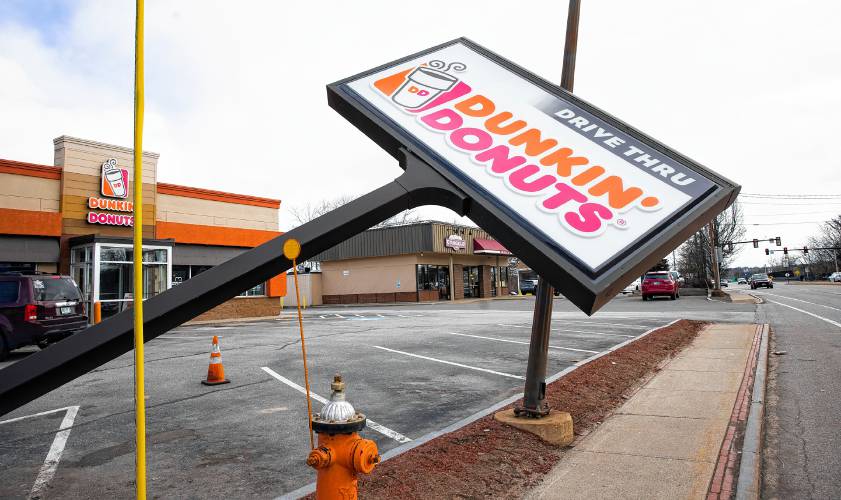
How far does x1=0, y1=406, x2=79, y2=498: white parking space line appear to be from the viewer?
13.5 feet

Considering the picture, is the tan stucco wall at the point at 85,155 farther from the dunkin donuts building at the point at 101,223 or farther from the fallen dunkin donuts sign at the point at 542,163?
the fallen dunkin donuts sign at the point at 542,163

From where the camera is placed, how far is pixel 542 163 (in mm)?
3975

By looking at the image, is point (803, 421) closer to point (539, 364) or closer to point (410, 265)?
point (539, 364)

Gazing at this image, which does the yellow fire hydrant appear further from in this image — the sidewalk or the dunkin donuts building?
the dunkin donuts building

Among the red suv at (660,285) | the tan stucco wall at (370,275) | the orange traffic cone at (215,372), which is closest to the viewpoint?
the orange traffic cone at (215,372)

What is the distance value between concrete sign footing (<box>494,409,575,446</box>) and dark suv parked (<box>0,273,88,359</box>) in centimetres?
1043

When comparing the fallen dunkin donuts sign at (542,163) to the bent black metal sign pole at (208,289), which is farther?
the fallen dunkin donuts sign at (542,163)

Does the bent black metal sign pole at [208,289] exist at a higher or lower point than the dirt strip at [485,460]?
higher

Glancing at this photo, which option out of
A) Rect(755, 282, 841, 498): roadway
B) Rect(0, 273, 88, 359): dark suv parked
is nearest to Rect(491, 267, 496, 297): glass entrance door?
Rect(755, 282, 841, 498): roadway

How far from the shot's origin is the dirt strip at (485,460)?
398 cm

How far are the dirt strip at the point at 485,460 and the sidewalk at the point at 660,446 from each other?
7.4 inches

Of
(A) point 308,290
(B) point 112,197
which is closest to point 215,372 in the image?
(B) point 112,197

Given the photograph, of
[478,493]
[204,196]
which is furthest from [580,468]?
[204,196]

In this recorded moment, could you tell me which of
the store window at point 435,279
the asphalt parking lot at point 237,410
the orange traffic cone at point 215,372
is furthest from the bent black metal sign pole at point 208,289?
the store window at point 435,279
